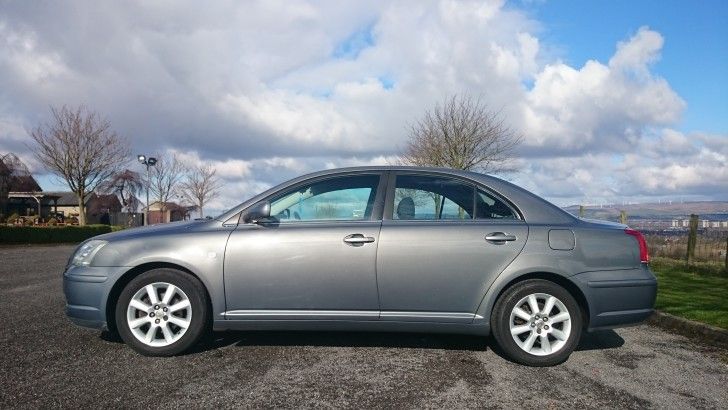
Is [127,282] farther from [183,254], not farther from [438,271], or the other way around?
[438,271]

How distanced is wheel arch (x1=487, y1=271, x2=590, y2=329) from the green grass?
2.13 metres

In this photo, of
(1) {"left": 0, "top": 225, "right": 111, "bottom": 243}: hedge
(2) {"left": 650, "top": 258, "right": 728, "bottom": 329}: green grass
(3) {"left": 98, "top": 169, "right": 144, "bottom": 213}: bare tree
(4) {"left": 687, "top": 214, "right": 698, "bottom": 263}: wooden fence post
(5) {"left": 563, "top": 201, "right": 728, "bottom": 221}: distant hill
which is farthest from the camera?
(3) {"left": 98, "top": 169, "right": 144, "bottom": 213}: bare tree

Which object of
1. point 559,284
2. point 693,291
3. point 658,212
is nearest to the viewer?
point 559,284

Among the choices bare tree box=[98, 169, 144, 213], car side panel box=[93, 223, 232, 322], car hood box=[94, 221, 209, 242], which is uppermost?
bare tree box=[98, 169, 144, 213]

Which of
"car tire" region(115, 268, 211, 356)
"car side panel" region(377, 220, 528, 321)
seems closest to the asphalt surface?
"car tire" region(115, 268, 211, 356)

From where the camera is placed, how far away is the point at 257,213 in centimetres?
430

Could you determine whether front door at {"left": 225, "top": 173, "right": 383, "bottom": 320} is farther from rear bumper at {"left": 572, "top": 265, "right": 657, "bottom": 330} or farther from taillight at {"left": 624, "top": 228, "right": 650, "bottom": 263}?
taillight at {"left": 624, "top": 228, "right": 650, "bottom": 263}

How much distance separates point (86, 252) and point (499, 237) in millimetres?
3394

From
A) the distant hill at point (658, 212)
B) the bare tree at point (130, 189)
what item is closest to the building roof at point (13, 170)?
the bare tree at point (130, 189)

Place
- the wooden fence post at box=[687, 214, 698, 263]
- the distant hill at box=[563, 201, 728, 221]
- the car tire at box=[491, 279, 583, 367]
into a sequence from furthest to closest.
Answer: the distant hill at box=[563, 201, 728, 221], the wooden fence post at box=[687, 214, 698, 263], the car tire at box=[491, 279, 583, 367]

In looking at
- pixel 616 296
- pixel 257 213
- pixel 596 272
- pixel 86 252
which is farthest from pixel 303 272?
pixel 616 296

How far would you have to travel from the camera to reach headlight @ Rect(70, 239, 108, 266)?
4.35 m

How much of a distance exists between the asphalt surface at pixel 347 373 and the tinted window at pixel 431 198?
1.16m

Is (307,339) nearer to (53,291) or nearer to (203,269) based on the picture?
(203,269)
